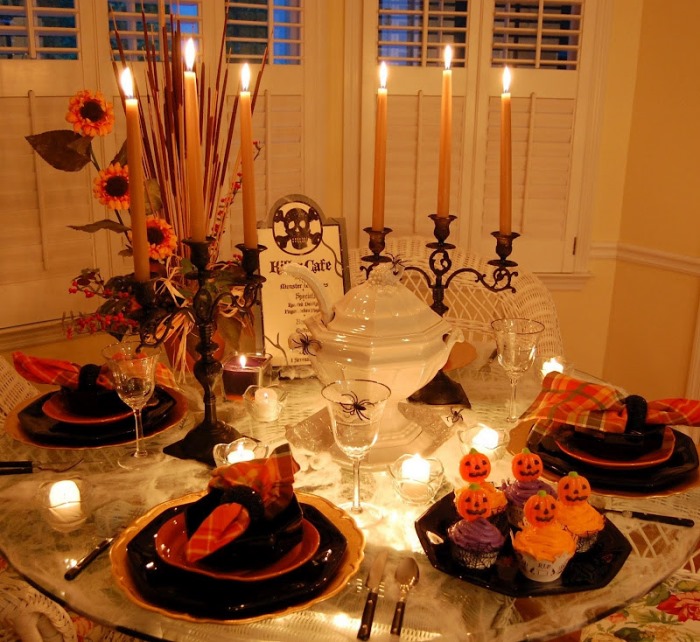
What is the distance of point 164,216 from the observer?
5.97 ft

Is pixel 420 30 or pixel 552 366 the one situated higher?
pixel 420 30

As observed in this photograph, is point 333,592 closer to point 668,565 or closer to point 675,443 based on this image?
point 668,565

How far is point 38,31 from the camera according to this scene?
2211 mm

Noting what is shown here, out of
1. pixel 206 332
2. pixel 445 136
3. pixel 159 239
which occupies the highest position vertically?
pixel 445 136

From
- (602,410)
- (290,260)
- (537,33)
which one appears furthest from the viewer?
(537,33)

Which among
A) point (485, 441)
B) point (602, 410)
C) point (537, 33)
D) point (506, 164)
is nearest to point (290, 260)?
point (506, 164)

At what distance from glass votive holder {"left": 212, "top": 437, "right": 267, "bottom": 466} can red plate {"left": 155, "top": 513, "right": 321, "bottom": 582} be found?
0.69 ft

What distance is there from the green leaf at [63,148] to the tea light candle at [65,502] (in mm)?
958

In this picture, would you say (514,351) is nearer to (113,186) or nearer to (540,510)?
(540,510)

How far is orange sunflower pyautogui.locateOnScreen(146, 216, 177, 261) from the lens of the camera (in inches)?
60.9

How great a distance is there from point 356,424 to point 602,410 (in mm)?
435

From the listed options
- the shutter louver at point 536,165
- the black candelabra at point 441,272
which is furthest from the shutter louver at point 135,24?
the black candelabra at point 441,272

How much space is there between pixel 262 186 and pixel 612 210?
1.29m

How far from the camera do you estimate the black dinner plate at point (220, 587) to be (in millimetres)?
906
